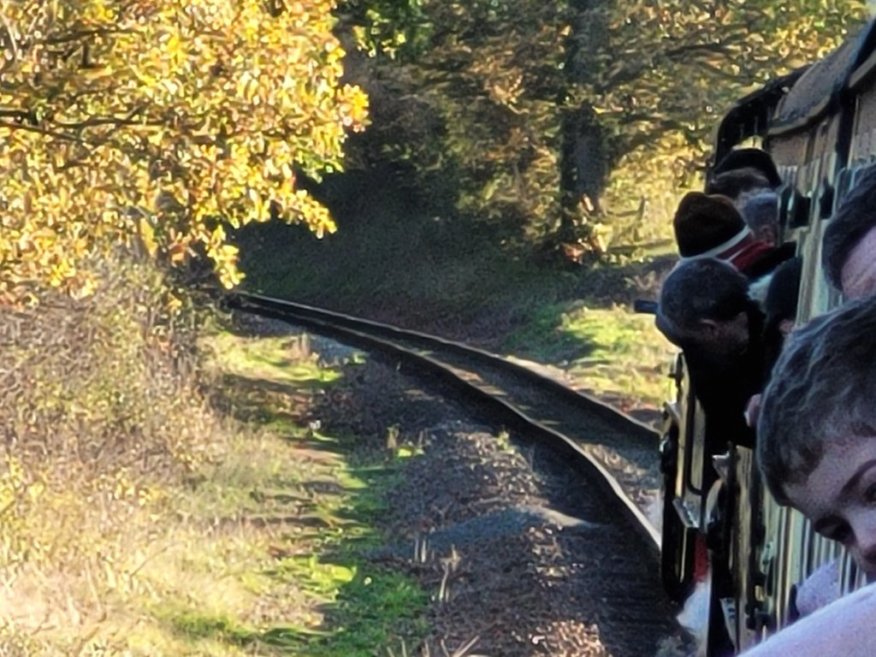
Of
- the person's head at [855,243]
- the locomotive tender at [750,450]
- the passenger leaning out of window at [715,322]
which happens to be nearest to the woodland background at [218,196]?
the locomotive tender at [750,450]

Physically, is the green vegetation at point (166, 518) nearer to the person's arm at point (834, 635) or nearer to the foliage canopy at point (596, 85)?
the person's arm at point (834, 635)

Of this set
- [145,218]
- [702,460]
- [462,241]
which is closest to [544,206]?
[462,241]

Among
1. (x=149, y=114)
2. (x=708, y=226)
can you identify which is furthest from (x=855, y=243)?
(x=149, y=114)

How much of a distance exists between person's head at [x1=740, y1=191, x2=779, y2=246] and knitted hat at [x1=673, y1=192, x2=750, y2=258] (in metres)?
0.57

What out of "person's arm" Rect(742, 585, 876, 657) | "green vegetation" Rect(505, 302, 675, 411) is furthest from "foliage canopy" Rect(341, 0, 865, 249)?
"person's arm" Rect(742, 585, 876, 657)

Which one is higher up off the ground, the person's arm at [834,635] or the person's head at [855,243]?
the person's head at [855,243]

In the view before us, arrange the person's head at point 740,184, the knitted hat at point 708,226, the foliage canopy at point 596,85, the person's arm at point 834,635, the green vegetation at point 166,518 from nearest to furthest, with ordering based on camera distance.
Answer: the person's arm at point 834,635 < the knitted hat at point 708,226 < the person's head at point 740,184 < the green vegetation at point 166,518 < the foliage canopy at point 596,85

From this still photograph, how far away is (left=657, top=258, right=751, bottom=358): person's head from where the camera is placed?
4.36 metres

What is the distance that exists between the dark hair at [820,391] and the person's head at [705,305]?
2496mm

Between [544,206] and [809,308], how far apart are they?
29983mm

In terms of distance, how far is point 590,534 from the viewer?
11.8 m

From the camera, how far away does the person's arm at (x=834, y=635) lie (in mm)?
1296

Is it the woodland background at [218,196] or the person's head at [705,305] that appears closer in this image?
the person's head at [705,305]

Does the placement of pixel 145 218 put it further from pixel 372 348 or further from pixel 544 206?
pixel 544 206
